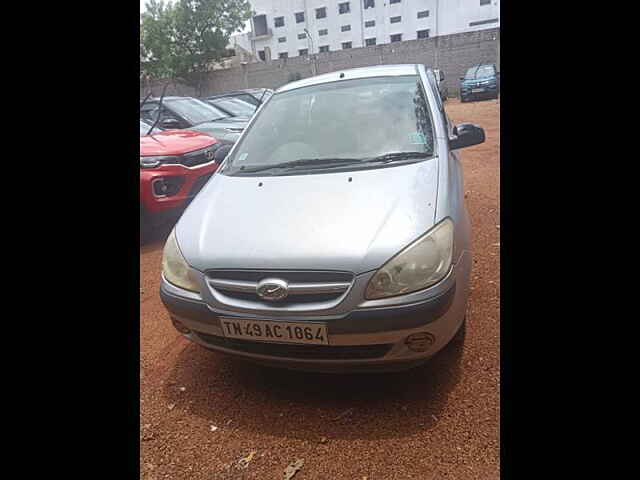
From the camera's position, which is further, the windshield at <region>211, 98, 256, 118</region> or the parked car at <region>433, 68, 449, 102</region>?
the windshield at <region>211, 98, 256, 118</region>

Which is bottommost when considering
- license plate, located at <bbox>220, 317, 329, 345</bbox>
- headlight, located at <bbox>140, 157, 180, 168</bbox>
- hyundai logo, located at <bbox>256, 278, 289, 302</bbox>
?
license plate, located at <bbox>220, 317, 329, 345</bbox>

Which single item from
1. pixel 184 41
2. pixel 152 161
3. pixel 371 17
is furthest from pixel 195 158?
pixel 184 41

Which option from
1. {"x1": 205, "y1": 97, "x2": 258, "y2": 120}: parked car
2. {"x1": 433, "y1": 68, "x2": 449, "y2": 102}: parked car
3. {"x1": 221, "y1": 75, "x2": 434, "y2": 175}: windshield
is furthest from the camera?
{"x1": 205, "y1": 97, "x2": 258, "y2": 120}: parked car

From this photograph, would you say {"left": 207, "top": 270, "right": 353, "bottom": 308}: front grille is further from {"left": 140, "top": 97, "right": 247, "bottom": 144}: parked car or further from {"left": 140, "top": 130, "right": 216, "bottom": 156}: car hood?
{"left": 140, "top": 97, "right": 247, "bottom": 144}: parked car

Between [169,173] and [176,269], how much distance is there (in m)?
2.39

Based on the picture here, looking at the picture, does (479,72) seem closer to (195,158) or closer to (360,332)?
(195,158)

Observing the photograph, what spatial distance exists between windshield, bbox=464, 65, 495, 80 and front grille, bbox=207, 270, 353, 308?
41.0 feet

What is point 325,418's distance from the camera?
1.67 metres

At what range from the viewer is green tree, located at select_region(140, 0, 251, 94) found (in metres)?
19.6

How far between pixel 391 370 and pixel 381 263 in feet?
1.51

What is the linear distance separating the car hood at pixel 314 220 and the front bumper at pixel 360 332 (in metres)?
0.19

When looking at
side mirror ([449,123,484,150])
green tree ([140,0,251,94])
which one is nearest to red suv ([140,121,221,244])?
side mirror ([449,123,484,150])

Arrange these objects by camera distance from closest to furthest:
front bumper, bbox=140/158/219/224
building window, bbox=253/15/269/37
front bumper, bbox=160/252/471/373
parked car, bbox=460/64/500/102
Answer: front bumper, bbox=160/252/471/373 → front bumper, bbox=140/158/219/224 → building window, bbox=253/15/269/37 → parked car, bbox=460/64/500/102
